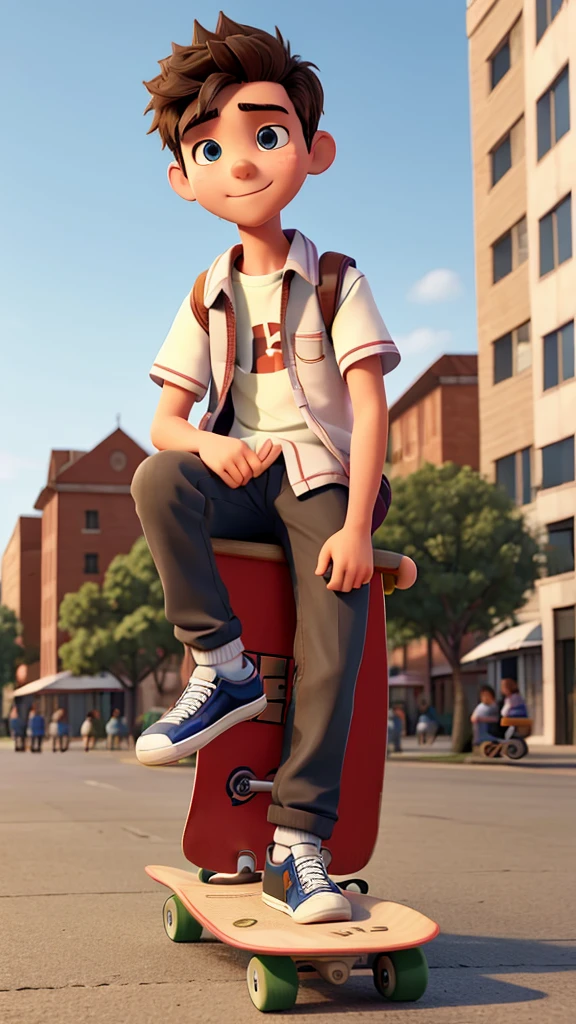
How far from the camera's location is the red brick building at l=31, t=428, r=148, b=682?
85.9 metres

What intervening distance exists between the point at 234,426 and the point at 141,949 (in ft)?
5.58

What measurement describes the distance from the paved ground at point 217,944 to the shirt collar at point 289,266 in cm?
206

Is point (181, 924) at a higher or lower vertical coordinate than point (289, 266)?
lower

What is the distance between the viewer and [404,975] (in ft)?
11.1

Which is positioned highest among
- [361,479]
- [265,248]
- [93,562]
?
[93,562]

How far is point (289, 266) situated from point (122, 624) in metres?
52.3

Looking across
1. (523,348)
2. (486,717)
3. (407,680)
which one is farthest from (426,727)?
(486,717)

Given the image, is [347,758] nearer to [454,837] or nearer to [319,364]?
[319,364]

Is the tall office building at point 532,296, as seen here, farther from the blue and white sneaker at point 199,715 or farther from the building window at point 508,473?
the blue and white sneaker at point 199,715

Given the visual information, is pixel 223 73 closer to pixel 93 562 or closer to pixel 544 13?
pixel 544 13

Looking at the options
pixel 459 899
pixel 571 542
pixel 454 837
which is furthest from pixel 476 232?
pixel 459 899

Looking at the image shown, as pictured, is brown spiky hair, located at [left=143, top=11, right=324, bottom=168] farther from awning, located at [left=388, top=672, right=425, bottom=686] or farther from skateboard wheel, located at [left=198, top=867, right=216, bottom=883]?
awning, located at [left=388, top=672, right=425, bottom=686]

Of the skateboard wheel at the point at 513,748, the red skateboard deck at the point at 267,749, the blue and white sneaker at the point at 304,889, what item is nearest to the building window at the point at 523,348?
the skateboard wheel at the point at 513,748

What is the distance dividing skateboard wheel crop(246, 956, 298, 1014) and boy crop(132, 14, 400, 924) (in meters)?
0.24
